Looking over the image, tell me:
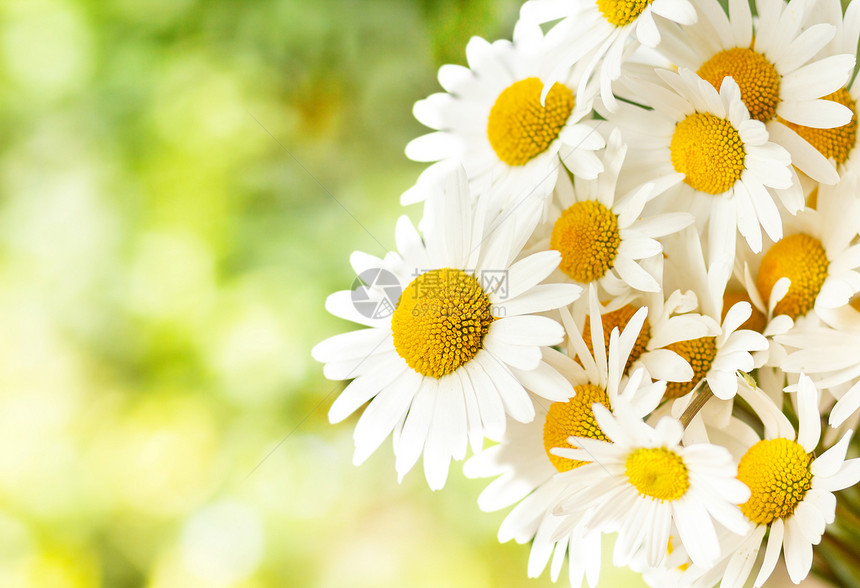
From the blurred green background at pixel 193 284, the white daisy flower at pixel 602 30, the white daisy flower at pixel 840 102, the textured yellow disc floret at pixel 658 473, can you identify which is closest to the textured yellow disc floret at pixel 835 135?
the white daisy flower at pixel 840 102

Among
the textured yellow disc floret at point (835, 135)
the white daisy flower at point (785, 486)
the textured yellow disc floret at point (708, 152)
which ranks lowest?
the white daisy flower at point (785, 486)

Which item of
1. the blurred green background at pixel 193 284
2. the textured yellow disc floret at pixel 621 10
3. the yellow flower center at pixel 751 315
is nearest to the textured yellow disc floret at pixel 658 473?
the yellow flower center at pixel 751 315

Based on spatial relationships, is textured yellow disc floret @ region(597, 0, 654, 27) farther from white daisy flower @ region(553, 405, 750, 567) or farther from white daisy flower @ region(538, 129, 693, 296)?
white daisy flower @ region(553, 405, 750, 567)

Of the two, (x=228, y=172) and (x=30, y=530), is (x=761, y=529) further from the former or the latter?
(x=30, y=530)

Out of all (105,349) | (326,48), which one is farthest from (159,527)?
(326,48)

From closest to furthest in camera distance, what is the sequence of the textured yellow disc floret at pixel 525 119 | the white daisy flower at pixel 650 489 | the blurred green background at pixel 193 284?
the white daisy flower at pixel 650 489
the textured yellow disc floret at pixel 525 119
the blurred green background at pixel 193 284

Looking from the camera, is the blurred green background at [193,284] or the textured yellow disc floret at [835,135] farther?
the blurred green background at [193,284]

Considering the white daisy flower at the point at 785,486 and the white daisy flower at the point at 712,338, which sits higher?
the white daisy flower at the point at 712,338

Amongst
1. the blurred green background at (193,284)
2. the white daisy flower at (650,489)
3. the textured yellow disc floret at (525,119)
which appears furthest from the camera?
the blurred green background at (193,284)

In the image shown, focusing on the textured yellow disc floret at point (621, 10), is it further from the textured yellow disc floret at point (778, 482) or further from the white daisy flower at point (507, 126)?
the textured yellow disc floret at point (778, 482)

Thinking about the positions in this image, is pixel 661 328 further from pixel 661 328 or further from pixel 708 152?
pixel 708 152

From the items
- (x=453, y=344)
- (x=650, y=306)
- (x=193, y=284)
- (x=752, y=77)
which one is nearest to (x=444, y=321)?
(x=453, y=344)
